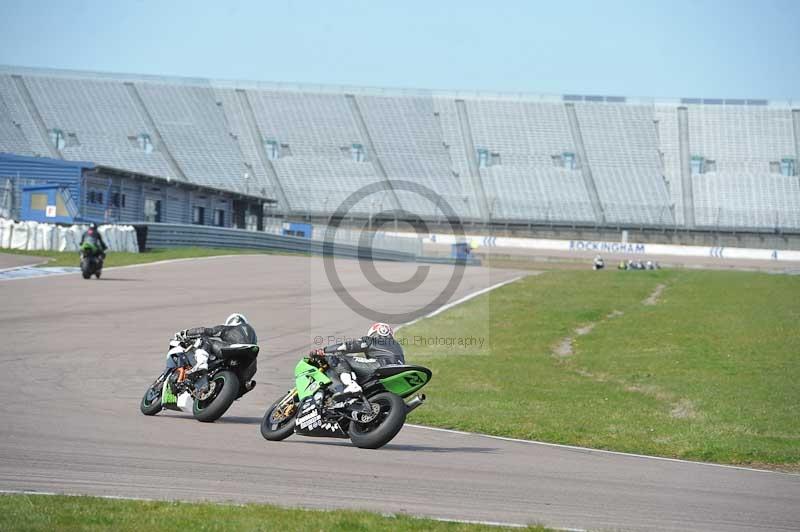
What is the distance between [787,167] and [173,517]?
8456cm

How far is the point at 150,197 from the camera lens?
60062 millimetres

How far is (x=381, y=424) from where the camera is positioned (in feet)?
33.2

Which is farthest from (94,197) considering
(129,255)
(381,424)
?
(381,424)

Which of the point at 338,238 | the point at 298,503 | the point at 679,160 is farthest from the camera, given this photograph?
the point at 679,160

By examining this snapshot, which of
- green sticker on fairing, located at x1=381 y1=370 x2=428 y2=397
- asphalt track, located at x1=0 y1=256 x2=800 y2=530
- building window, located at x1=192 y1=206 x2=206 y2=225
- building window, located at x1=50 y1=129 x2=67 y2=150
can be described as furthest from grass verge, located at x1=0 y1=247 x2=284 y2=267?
building window, located at x1=50 y1=129 x2=67 y2=150

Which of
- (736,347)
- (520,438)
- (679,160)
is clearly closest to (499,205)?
(679,160)

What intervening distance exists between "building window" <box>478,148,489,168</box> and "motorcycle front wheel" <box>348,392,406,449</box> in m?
75.0

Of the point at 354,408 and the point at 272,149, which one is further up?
the point at 272,149

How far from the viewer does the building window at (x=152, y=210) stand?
196ft

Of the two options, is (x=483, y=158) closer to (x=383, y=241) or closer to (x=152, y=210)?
(x=383, y=241)

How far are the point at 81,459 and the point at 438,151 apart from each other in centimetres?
7754

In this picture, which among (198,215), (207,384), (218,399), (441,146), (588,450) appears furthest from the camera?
(441,146)

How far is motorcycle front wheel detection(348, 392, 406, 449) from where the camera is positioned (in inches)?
393

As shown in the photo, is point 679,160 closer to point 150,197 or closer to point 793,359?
point 150,197
